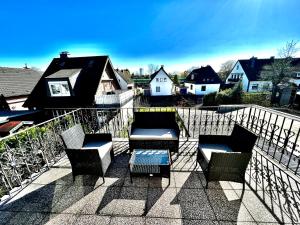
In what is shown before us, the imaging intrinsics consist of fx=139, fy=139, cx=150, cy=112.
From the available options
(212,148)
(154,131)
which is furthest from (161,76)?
(212,148)

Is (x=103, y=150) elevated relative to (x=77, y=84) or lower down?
lower down

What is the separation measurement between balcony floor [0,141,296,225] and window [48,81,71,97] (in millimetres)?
9883

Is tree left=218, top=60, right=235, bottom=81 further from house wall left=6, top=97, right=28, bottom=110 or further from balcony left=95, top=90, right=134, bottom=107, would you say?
house wall left=6, top=97, right=28, bottom=110

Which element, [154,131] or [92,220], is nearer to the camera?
[92,220]

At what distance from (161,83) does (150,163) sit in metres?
21.2

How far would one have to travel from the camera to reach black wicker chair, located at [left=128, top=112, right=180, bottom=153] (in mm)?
3057

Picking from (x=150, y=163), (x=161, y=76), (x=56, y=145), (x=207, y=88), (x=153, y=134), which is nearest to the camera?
(x=150, y=163)

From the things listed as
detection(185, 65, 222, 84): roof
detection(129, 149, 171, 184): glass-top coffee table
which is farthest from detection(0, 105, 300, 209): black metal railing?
detection(185, 65, 222, 84): roof

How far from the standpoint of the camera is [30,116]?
10625mm

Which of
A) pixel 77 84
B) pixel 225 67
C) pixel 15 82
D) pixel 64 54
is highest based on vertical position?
pixel 64 54

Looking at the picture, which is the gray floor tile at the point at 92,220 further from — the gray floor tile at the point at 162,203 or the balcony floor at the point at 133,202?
the gray floor tile at the point at 162,203

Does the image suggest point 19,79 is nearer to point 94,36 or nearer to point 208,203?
point 94,36

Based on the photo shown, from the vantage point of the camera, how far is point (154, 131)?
349cm

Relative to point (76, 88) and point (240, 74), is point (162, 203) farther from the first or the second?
point (240, 74)
